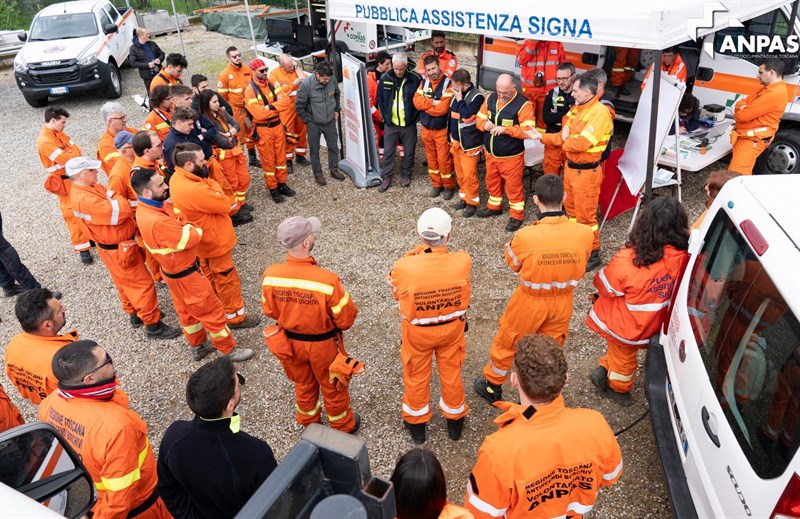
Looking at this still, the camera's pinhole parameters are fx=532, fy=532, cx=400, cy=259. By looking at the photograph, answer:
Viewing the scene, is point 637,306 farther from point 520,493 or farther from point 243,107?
point 243,107

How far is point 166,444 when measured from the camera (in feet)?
7.54

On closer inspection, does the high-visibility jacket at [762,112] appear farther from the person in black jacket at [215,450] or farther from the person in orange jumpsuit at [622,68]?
the person in black jacket at [215,450]

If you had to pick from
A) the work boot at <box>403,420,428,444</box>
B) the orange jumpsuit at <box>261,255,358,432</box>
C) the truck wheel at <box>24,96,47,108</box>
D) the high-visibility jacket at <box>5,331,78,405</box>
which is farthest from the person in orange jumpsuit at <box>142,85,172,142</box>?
the truck wheel at <box>24,96,47,108</box>

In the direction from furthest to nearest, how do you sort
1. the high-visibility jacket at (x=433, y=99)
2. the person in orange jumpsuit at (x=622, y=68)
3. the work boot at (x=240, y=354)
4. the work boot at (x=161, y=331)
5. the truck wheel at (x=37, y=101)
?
the truck wheel at (x=37, y=101), the person in orange jumpsuit at (x=622, y=68), the high-visibility jacket at (x=433, y=99), the work boot at (x=161, y=331), the work boot at (x=240, y=354)

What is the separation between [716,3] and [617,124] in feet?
14.4

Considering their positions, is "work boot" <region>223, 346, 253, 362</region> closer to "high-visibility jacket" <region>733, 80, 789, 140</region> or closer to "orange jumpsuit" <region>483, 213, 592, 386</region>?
"orange jumpsuit" <region>483, 213, 592, 386</region>

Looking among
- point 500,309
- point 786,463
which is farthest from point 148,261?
point 786,463

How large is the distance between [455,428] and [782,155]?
19.1ft

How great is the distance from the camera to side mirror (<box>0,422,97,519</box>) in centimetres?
202

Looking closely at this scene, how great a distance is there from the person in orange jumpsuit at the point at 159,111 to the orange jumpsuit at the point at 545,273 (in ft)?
16.1

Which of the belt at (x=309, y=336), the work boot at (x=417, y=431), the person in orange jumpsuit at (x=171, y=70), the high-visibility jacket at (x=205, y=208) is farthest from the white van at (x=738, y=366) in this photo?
the person in orange jumpsuit at (x=171, y=70)

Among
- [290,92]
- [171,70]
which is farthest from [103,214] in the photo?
[171,70]

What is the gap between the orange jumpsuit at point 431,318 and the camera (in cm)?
325

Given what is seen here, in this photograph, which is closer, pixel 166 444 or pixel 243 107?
pixel 166 444
